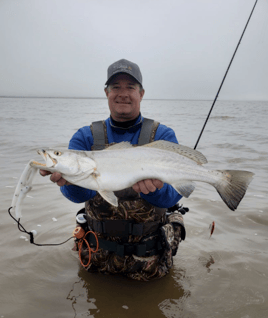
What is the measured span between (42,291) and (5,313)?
447mm

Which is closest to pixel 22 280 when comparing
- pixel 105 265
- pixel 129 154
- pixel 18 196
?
pixel 105 265

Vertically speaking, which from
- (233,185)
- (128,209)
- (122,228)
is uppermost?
(233,185)

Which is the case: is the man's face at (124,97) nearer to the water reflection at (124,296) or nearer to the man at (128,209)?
the man at (128,209)

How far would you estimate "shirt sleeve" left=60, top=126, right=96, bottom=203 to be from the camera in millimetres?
3061

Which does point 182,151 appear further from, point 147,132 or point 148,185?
point 147,132

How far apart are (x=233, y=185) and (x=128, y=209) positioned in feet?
4.07

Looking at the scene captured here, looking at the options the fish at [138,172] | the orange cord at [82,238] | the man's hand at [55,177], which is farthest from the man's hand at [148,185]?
the orange cord at [82,238]

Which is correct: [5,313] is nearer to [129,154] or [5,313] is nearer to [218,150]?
[129,154]

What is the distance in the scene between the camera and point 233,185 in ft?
8.67

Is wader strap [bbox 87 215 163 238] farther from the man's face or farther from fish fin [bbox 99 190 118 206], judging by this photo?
the man's face

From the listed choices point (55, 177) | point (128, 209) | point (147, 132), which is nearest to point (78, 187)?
point (55, 177)

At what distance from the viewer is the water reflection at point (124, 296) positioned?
2.77 metres

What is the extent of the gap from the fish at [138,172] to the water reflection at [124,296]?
120 cm

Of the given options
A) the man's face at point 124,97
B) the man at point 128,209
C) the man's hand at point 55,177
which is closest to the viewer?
the man's hand at point 55,177
